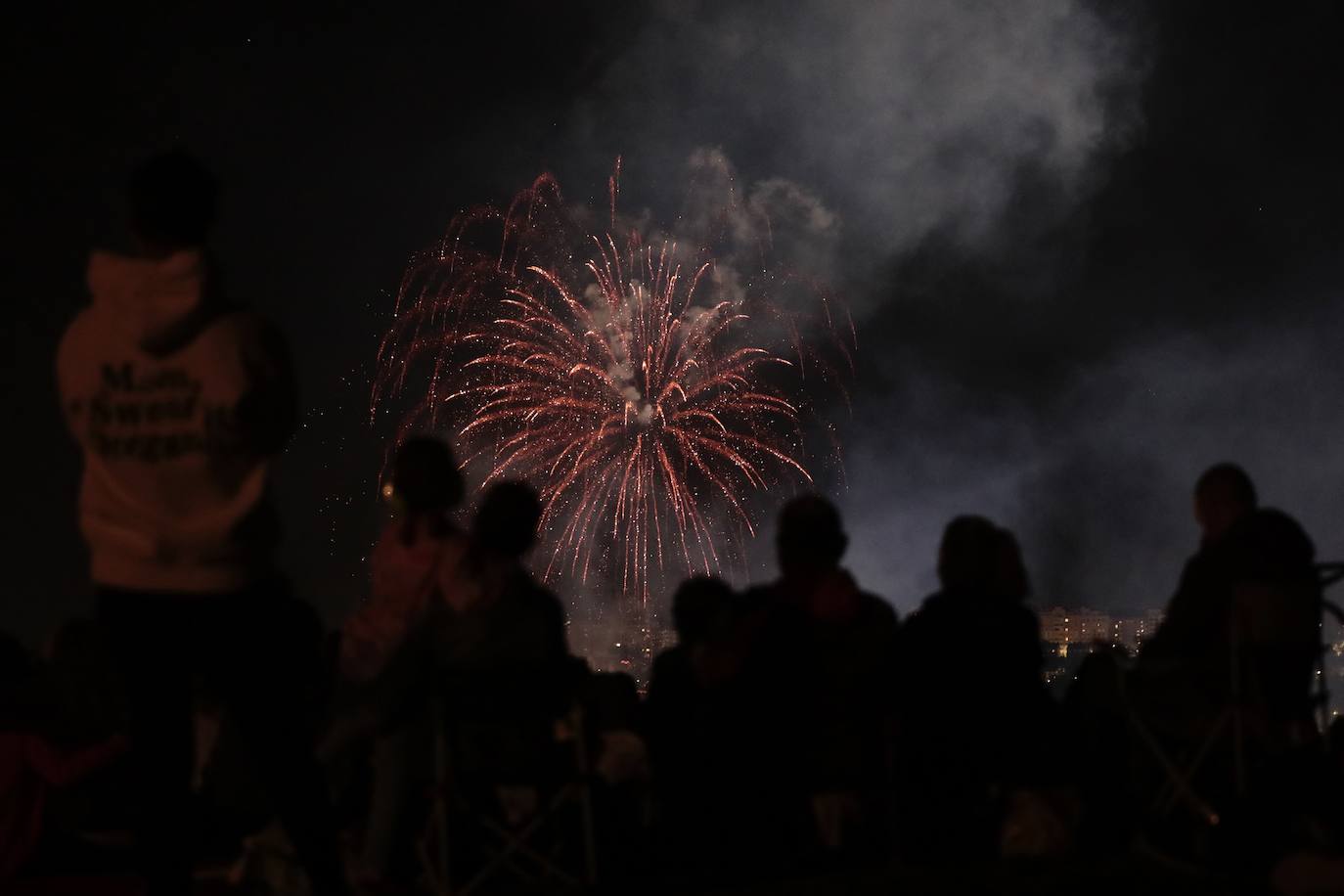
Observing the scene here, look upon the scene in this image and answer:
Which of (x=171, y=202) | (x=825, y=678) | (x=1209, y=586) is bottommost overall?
(x=825, y=678)

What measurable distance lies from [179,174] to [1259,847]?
12.1 feet

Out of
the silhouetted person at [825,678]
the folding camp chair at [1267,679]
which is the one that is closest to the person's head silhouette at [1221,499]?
the folding camp chair at [1267,679]

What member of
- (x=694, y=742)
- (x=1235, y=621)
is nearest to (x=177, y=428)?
(x=694, y=742)

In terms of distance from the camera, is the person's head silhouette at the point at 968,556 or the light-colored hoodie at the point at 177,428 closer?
the light-colored hoodie at the point at 177,428

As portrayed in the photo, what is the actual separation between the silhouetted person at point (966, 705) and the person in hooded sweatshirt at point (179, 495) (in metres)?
2.25

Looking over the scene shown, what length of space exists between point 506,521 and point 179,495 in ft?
4.34

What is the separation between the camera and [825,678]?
5.38m

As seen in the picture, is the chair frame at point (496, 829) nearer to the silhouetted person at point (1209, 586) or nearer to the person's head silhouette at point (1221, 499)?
the silhouetted person at point (1209, 586)

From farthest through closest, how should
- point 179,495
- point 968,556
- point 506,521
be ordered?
point 968,556 < point 506,521 < point 179,495

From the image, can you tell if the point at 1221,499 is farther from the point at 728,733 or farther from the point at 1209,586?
the point at 728,733

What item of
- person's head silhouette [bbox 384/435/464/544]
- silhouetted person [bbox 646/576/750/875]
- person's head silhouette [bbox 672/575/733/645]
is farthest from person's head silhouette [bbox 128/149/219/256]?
person's head silhouette [bbox 672/575/733/645]

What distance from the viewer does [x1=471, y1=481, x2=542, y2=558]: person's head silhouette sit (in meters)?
5.12

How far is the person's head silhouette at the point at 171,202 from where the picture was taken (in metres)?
3.98

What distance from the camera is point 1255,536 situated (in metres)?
5.35
